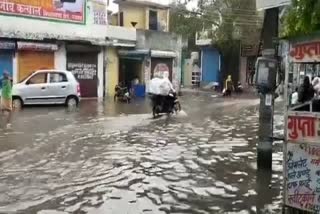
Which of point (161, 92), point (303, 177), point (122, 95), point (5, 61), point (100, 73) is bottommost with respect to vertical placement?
point (122, 95)

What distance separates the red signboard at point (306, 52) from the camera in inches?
208

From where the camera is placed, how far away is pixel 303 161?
5500 millimetres

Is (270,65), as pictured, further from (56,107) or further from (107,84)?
(107,84)

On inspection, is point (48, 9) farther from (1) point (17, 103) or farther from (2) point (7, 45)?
(1) point (17, 103)

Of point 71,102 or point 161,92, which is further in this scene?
point 71,102

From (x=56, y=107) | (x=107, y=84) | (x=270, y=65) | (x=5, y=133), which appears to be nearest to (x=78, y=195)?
(x=270, y=65)

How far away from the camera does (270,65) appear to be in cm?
802

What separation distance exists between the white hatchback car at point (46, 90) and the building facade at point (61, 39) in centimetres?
304

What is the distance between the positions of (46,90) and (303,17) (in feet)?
55.9

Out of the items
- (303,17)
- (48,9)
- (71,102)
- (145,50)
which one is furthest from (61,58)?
(303,17)

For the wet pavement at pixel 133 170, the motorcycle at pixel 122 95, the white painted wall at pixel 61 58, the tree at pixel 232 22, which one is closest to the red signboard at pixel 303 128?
the wet pavement at pixel 133 170

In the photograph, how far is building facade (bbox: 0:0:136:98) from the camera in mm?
23766

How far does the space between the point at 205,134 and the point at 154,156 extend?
3650 mm

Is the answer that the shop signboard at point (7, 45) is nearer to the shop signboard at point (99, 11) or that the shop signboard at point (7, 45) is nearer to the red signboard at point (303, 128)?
the shop signboard at point (99, 11)
